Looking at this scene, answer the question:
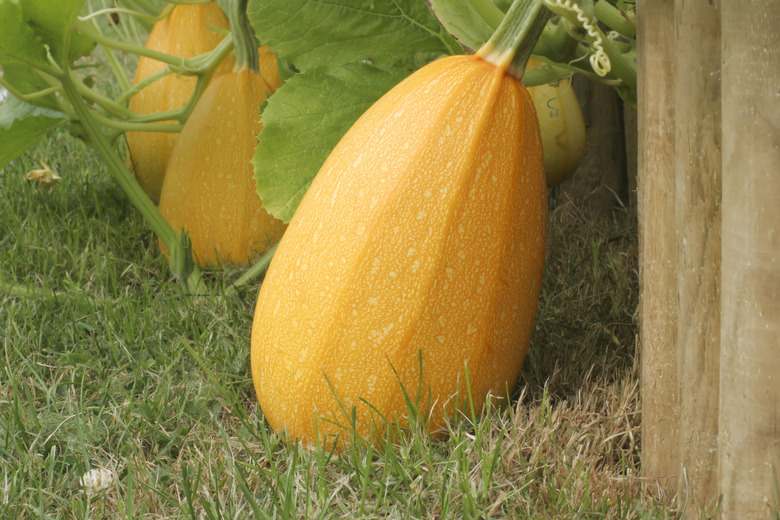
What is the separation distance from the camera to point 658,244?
4.02 ft

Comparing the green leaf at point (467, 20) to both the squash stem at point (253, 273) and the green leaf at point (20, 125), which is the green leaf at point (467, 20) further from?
the green leaf at point (20, 125)

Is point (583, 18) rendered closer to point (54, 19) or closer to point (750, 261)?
point (750, 261)

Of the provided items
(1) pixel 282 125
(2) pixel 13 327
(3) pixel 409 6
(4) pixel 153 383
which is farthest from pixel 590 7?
(2) pixel 13 327

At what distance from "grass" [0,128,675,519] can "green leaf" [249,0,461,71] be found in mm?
551

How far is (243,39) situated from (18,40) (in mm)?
509

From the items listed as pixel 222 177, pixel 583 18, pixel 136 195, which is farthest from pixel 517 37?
pixel 136 195

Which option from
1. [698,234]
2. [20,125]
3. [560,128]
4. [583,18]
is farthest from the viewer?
[560,128]

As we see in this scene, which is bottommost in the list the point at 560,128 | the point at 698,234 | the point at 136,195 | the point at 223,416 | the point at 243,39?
the point at 223,416

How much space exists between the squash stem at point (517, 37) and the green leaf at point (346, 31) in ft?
1.01

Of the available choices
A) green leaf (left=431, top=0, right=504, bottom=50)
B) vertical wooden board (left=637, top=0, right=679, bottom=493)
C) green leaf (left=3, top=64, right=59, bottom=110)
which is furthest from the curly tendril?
green leaf (left=3, top=64, right=59, bottom=110)

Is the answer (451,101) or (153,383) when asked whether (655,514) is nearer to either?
(451,101)

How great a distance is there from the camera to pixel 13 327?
182cm

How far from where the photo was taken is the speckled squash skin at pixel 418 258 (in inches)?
51.9

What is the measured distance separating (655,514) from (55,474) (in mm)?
954
